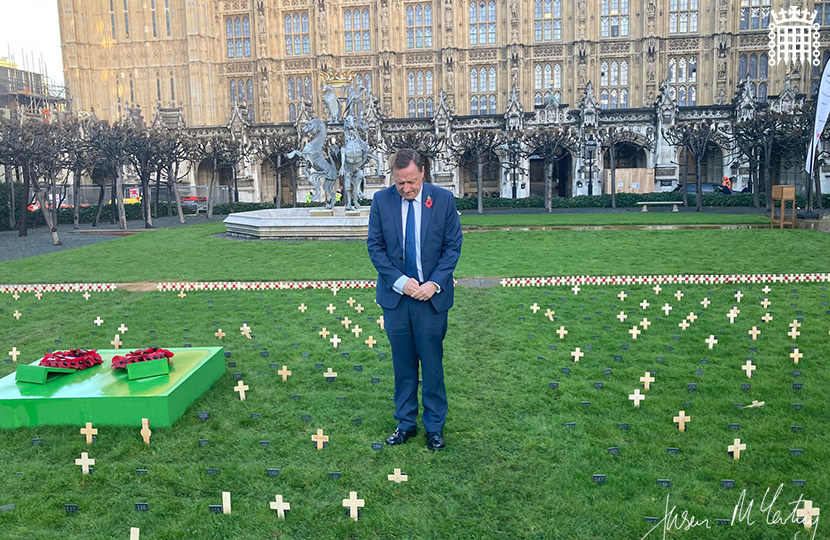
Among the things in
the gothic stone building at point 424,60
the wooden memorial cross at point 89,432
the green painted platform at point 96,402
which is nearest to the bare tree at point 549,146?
the gothic stone building at point 424,60

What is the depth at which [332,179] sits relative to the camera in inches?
912

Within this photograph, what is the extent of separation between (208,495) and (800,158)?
4302 cm

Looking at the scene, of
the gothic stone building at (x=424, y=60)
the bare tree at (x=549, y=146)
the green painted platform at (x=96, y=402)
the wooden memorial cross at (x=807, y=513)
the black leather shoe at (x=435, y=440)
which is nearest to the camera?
the wooden memorial cross at (x=807, y=513)

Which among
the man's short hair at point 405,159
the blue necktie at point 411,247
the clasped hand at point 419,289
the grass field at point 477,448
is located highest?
the man's short hair at point 405,159

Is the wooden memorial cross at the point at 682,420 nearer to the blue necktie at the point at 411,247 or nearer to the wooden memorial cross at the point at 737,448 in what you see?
the wooden memorial cross at the point at 737,448

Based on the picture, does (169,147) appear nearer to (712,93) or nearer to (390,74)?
(390,74)

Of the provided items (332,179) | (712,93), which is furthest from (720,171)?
(332,179)

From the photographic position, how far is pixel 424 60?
52.3 metres

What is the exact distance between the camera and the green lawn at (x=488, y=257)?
13375mm

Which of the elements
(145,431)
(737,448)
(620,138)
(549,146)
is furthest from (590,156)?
(145,431)

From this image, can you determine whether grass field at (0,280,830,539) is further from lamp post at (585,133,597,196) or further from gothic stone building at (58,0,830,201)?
gothic stone building at (58,0,830,201)

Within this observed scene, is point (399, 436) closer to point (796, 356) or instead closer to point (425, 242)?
point (425, 242)

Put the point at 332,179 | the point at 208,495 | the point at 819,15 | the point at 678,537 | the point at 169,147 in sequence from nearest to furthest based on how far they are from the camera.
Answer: the point at 678,537 < the point at 208,495 < the point at 332,179 < the point at 169,147 < the point at 819,15

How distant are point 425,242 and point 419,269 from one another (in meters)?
0.20
